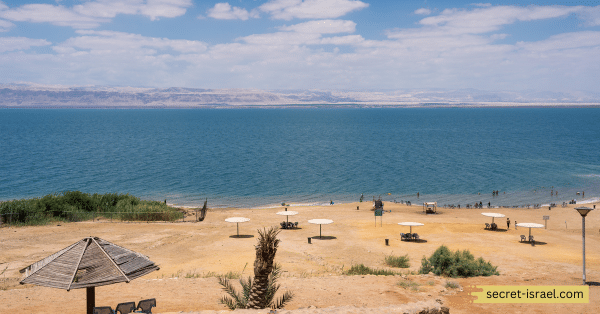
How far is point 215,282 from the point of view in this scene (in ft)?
57.2

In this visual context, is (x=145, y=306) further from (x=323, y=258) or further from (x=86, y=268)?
(x=323, y=258)

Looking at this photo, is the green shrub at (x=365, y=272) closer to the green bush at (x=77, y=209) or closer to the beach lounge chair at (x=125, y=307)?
the beach lounge chair at (x=125, y=307)

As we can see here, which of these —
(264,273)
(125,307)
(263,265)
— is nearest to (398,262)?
(264,273)

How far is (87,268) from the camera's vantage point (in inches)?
414

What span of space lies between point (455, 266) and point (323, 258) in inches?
308

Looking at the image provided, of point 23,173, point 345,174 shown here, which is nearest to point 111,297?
point 345,174

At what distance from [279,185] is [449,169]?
32.7 meters

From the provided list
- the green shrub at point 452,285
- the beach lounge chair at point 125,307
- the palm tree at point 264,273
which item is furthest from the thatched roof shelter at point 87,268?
the green shrub at point 452,285

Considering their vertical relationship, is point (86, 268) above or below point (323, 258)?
above

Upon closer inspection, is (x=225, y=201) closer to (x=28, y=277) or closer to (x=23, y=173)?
(x=23, y=173)

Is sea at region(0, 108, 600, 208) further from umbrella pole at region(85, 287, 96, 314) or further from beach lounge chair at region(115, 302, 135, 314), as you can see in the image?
umbrella pole at region(85, 287, 96, 314)

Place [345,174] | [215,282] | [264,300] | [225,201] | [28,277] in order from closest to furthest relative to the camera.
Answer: [28,277] → [264,300] → [215,282] → [225,201] → [345,174]

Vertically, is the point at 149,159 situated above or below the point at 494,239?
above

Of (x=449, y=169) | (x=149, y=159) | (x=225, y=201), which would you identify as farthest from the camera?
(x=149, y=159)
